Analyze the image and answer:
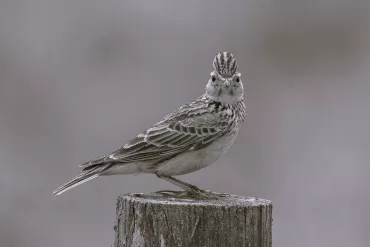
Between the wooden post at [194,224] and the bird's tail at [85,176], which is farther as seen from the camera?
the bird's tail at [85,176]

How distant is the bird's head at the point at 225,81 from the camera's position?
8.23m

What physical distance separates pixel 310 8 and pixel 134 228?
488 inches

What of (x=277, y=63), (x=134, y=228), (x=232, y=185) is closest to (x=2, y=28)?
(x=277, y=63)

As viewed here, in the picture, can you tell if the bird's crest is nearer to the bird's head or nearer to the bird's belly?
the bird's head

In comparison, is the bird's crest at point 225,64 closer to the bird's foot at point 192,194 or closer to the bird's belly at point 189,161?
the bird's belly at point 189,161

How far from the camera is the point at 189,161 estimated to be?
26.1ft

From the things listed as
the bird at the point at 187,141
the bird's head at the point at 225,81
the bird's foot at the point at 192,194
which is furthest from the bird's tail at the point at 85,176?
the bird's head at the point at 225,81

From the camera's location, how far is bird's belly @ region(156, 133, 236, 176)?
793cm

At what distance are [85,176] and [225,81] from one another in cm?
142

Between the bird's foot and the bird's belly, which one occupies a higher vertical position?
the bird's belly

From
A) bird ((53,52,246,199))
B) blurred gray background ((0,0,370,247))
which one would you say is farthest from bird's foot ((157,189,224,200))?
blurred gray background ((0,0,370,247))

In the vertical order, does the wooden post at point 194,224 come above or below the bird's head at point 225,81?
below

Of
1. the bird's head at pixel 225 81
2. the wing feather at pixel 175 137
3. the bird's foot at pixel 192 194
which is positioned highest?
the bird's head at pixel 225 81

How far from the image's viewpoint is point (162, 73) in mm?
14852
